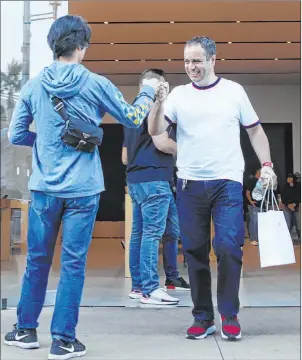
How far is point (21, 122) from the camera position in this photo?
109 inches

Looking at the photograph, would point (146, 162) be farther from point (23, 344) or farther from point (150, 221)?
point (23, 344)

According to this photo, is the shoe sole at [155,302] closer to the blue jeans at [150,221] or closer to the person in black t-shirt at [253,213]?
the blue jeans at [150,221]

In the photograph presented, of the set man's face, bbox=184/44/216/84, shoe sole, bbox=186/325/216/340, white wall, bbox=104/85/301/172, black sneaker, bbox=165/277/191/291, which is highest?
white wall, bbox=104/85/301/172

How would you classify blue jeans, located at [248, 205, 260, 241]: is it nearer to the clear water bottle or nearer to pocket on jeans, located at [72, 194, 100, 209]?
the clear water bottle

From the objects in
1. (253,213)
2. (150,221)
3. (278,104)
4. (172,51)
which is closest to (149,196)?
(150,221)

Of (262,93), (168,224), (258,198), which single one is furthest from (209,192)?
(262,93)

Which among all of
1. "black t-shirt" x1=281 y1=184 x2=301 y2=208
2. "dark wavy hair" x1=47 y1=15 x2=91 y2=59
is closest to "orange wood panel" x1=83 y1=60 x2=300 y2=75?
"black t-shirt" x1=281 y1=184 x2=301 y2=208

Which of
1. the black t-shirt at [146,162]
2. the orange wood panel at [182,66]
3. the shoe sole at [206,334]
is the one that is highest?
the orange wood panel at [182,66]

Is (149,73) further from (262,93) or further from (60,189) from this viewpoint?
(262,93)

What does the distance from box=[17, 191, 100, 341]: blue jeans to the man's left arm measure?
0.28 meters

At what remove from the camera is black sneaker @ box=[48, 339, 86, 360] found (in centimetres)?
261

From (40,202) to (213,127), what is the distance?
3.35ft

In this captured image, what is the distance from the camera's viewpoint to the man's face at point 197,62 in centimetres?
312

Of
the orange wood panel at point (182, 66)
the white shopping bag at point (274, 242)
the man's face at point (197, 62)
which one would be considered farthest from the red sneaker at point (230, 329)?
the orange wood panel at point (182, 66)
